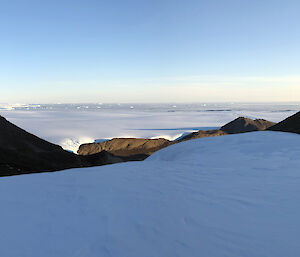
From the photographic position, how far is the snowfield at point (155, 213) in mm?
2184

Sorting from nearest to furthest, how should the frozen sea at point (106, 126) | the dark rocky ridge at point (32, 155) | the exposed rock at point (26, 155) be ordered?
the exposed rock at point (26, 155) < the dark rocky ridge at point (32, 155) < the frozen sea at point (106, 126)

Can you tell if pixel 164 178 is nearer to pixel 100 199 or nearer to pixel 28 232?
pixel 100 199

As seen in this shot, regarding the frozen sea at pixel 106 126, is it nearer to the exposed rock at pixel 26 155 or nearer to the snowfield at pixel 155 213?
the exposed rock at pixel 26 155

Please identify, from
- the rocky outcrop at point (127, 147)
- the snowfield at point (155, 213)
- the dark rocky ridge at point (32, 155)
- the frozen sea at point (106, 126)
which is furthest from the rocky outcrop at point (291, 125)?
the frozen sea at point (106, 126)

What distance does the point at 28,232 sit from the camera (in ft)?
8.11

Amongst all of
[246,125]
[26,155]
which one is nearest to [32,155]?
[26,155]

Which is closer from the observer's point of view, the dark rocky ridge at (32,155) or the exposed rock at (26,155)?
the exposed rock at (26,155)

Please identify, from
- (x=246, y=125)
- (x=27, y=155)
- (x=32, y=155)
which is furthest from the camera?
(x=246, y=125)

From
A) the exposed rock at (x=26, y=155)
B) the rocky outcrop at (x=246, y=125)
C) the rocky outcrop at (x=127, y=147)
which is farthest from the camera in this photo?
the rocky outcrop at (x=246, y=125)

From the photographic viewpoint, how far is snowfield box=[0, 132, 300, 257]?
7.16 ft

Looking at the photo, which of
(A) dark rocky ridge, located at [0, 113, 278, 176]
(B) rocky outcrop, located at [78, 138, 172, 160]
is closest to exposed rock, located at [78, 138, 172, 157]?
(B) rocky outcrop, located at [78, 138, 172, 160]

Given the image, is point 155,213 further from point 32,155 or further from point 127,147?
point 127,147

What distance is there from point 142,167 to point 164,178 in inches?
46.9

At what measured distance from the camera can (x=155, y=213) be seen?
113 inches
